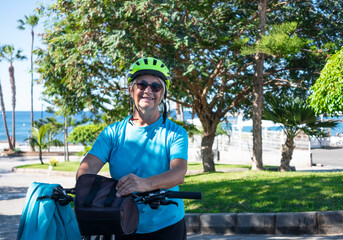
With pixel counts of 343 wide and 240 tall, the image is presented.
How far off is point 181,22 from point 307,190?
17.7ft

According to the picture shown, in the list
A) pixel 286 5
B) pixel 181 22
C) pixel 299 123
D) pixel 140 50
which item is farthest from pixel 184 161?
pixel 286 5

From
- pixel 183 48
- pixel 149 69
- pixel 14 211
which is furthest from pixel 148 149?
pixel 183 48

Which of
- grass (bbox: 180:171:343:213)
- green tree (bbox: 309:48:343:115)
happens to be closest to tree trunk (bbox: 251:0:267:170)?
grass (bbox: 180:171:343:213)

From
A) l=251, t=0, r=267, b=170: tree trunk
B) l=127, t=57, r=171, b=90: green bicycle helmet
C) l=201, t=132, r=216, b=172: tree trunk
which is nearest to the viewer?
l=127, t=57, r=171, b=90: green bicycle helmet

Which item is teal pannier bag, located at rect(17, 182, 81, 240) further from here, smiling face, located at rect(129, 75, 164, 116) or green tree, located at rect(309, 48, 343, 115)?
green tree, located at rect(309, 48, 343, 115)

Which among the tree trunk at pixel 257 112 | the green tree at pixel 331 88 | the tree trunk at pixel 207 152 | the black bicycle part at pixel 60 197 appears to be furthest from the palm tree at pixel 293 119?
the black bicycle part at pixel 60 197

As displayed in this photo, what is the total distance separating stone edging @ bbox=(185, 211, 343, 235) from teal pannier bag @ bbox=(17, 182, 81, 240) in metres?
4.90

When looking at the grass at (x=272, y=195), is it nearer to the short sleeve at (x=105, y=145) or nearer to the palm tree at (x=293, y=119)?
the palm tree at (x=293, y=119)

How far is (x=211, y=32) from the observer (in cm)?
1154

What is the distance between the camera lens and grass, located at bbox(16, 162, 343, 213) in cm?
720

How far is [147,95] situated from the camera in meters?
2.43

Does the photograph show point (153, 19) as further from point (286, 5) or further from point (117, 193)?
point (117, 193)

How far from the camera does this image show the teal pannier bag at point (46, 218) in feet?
6.38

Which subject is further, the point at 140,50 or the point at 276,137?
the point at 276,137
